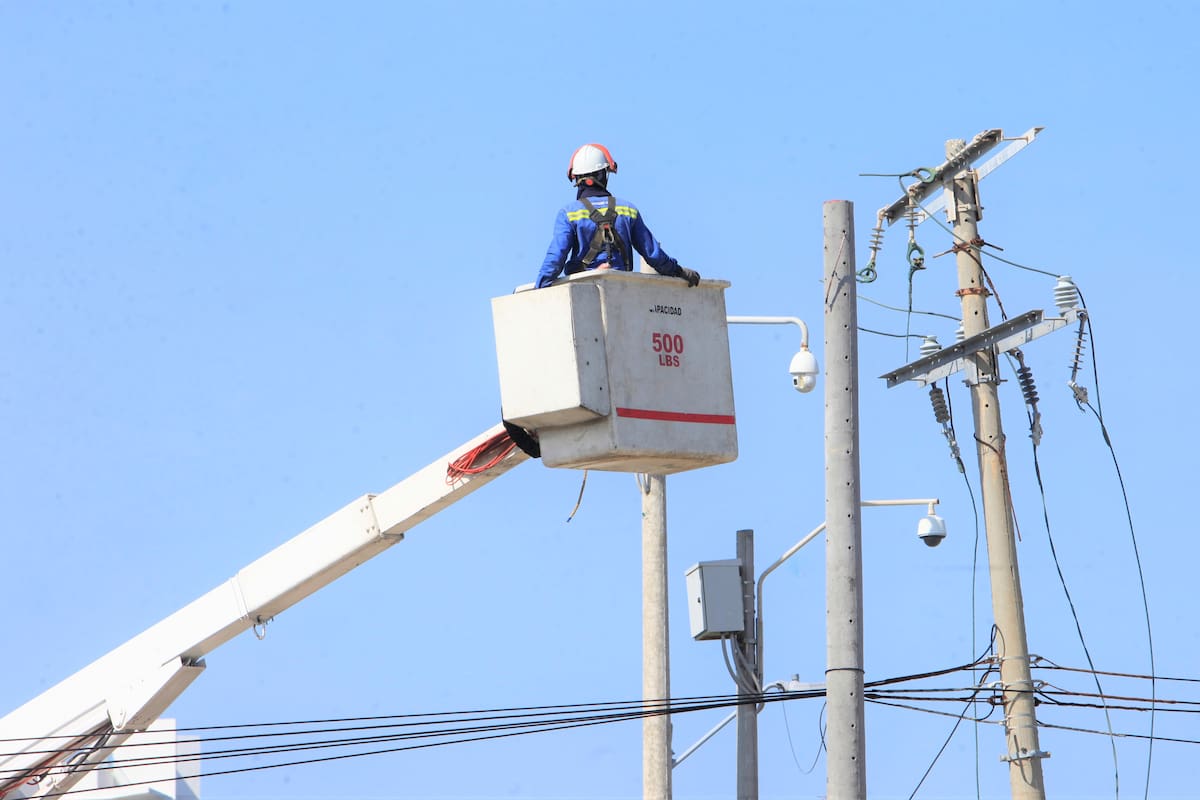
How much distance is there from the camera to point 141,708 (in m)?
17.6

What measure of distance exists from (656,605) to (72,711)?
16.4 feet

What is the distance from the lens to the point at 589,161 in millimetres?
13906

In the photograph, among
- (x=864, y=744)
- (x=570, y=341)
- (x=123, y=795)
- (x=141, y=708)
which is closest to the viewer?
(x=864, y=744)

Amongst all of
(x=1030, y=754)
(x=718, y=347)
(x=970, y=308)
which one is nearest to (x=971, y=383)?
(x=970, y=308)

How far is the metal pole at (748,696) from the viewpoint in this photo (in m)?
16.1

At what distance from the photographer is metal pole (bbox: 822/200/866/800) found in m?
11.9

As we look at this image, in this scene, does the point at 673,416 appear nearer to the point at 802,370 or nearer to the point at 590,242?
the point at 590,242

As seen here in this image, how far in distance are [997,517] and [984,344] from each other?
169 cm

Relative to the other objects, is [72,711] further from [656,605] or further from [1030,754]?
[1030,754]

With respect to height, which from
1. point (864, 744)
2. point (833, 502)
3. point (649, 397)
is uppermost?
point (649, 397)


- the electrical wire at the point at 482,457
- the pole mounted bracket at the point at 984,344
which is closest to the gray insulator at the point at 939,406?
the pole mounted bracket at the point at 984,344

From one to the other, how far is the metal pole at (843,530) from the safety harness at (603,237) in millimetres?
1615

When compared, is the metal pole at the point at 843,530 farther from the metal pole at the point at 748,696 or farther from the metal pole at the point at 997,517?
the metal pole at the point at 997,517

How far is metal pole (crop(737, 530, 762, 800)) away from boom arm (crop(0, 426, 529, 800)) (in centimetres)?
311
